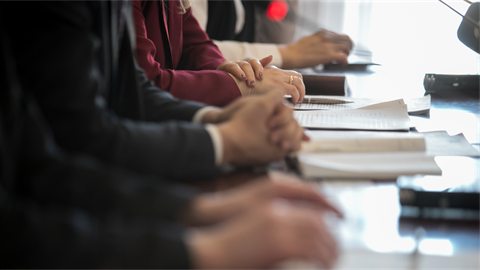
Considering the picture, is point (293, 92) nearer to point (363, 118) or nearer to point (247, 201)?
point (363, 118)

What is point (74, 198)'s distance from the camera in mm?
431


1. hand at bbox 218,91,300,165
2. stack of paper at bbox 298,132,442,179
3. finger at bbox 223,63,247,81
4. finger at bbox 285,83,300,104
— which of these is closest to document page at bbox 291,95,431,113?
finger at bbox 285,83,300,104

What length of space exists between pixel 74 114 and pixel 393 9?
2.70 meters

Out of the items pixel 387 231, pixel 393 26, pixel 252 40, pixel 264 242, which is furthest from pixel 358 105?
pixel 393 26

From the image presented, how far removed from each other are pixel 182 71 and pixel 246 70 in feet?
0.51

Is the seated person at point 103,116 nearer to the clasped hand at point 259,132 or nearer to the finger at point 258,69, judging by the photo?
the clasped hand at point 259,132

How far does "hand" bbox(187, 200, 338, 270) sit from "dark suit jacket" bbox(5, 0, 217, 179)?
17 cm

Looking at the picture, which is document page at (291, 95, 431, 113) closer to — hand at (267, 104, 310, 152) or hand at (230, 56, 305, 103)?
hand at (230, 56, 305, 103)

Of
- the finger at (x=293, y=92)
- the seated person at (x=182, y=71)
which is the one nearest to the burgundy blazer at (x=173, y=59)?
the seated person at (x=182, y=71)

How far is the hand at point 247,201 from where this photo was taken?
16.4 inches

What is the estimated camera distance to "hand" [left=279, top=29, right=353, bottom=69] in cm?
147

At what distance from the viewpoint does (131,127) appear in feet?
1.80

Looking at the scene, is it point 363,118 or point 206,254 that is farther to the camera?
point 363,118

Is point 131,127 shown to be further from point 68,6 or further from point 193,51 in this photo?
point 193,51
